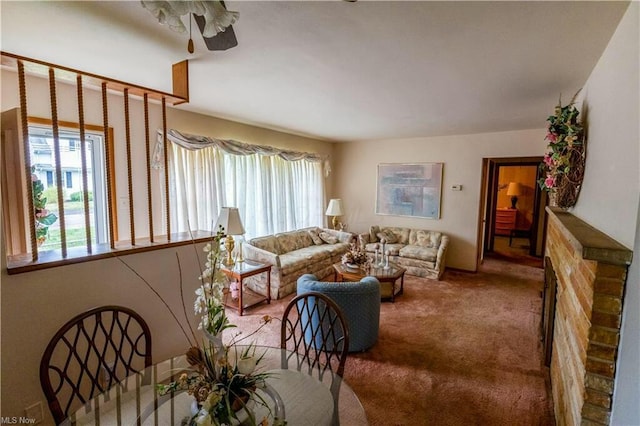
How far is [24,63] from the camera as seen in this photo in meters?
1.56

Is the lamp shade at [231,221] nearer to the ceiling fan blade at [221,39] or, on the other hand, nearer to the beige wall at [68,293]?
the beige wall at [68,293]

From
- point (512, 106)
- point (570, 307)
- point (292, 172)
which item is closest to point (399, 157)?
point (292, 172)

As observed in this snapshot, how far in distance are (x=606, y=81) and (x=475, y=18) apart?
3.31 feet

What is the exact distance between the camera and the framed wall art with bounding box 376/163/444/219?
573 centimetres

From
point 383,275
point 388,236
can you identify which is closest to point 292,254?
point 383,275

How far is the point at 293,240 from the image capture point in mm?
5270

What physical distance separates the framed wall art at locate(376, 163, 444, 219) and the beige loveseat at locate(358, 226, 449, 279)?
1.33 feet

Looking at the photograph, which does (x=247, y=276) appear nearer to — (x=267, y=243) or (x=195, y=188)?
(x=267, y=243)

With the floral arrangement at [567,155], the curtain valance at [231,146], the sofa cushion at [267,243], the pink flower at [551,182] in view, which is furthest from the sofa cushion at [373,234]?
the floral arrangement at [567,155]

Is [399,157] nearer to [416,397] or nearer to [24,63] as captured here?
[416,397]

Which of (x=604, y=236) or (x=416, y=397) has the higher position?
(x=604, y=236)

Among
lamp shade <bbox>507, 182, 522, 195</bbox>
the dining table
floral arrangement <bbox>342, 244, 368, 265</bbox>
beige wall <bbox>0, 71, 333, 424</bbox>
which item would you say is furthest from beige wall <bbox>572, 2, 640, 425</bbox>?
lamp shade <bbox>507, 182, 522, 195</bbox>

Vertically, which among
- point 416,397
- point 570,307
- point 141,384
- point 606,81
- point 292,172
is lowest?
point 416,397

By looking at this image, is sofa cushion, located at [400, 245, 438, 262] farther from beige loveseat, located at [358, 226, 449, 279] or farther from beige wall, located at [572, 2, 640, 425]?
beige wall, located at [572, 2, 640, 425]
